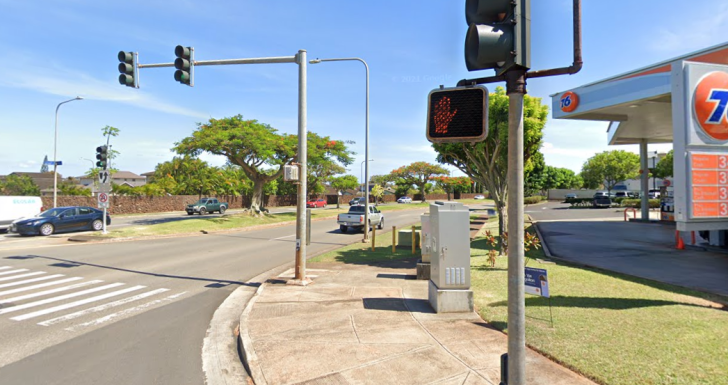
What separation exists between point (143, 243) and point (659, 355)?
1917cm

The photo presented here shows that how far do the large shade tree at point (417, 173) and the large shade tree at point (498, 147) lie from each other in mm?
53376

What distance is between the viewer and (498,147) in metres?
13.3

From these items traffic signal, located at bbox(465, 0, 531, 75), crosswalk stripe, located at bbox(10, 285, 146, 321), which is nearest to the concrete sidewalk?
crosswalk stripe, located at bbox(10, 285, 146, 321)

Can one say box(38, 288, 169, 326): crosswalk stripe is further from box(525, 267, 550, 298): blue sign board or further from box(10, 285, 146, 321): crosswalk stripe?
box(525, 267, 550, 298): blue sign board

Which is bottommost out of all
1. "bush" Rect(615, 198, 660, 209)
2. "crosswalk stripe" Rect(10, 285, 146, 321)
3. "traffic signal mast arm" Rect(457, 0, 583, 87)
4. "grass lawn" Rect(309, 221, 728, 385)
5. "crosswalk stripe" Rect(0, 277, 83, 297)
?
"crosswalk stripe" Rect(10, 285, 146, 321)

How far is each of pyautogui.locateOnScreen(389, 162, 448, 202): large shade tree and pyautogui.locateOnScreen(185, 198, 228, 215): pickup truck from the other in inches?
1484

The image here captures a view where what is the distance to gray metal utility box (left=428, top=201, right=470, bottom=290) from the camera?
7199 millimetres

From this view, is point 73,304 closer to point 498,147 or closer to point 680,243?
point 498,147

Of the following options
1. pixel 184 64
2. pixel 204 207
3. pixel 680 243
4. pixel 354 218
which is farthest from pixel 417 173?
pixel 184 64

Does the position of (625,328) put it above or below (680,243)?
below

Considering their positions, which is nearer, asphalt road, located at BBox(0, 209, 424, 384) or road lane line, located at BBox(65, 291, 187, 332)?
asphalt road, located at BBox(0, 209, 424, 384)

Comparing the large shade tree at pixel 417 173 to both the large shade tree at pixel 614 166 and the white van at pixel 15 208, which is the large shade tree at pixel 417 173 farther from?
the white van at pixel 15 208

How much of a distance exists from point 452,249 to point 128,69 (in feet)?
28.5

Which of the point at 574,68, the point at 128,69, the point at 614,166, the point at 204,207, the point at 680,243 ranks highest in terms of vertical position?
the point at 614,166
